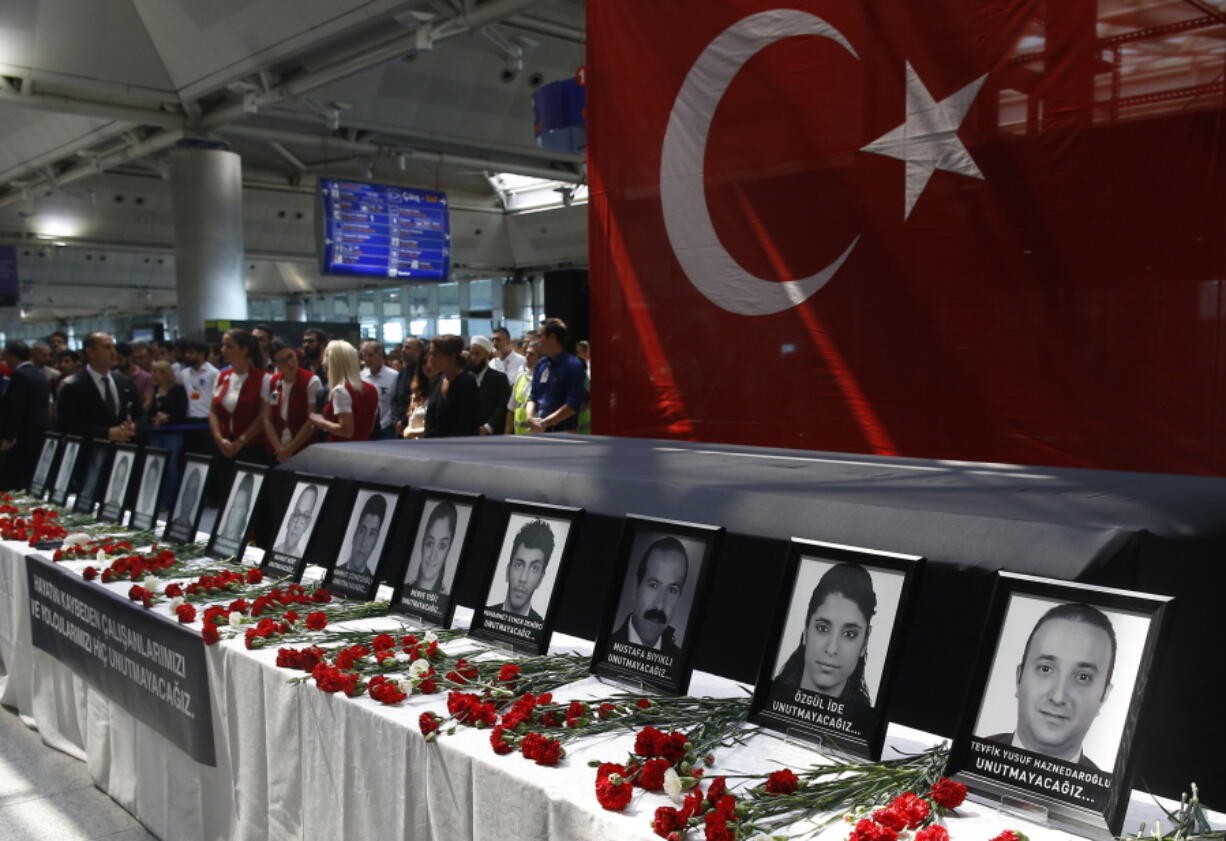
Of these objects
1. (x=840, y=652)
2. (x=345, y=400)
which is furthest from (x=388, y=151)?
(x=840, y=652)

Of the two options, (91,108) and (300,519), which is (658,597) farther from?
(91,108)

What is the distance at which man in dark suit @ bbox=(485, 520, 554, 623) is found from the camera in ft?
5.16

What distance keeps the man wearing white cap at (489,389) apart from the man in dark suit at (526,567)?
12.8 feet

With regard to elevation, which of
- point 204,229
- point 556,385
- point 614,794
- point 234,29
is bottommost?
point 614,794

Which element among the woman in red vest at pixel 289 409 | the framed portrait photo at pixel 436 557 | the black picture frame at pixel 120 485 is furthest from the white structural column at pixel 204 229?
the framed portrait photo at pixel 436 557

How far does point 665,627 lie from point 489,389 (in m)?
4.32

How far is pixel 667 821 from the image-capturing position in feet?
3.23

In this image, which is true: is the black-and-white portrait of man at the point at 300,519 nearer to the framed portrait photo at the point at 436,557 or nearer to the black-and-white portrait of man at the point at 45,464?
the framed portrait photo at the point at 436,557

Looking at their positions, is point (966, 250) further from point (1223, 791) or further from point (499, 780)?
point (499, 780)

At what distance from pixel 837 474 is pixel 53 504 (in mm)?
2866

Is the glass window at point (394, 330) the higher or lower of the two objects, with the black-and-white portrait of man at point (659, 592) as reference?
higher

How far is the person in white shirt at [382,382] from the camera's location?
6613mm

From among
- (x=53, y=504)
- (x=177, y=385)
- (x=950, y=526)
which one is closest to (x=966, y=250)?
(x=950, y=526)

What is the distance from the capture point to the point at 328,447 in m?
2.57
